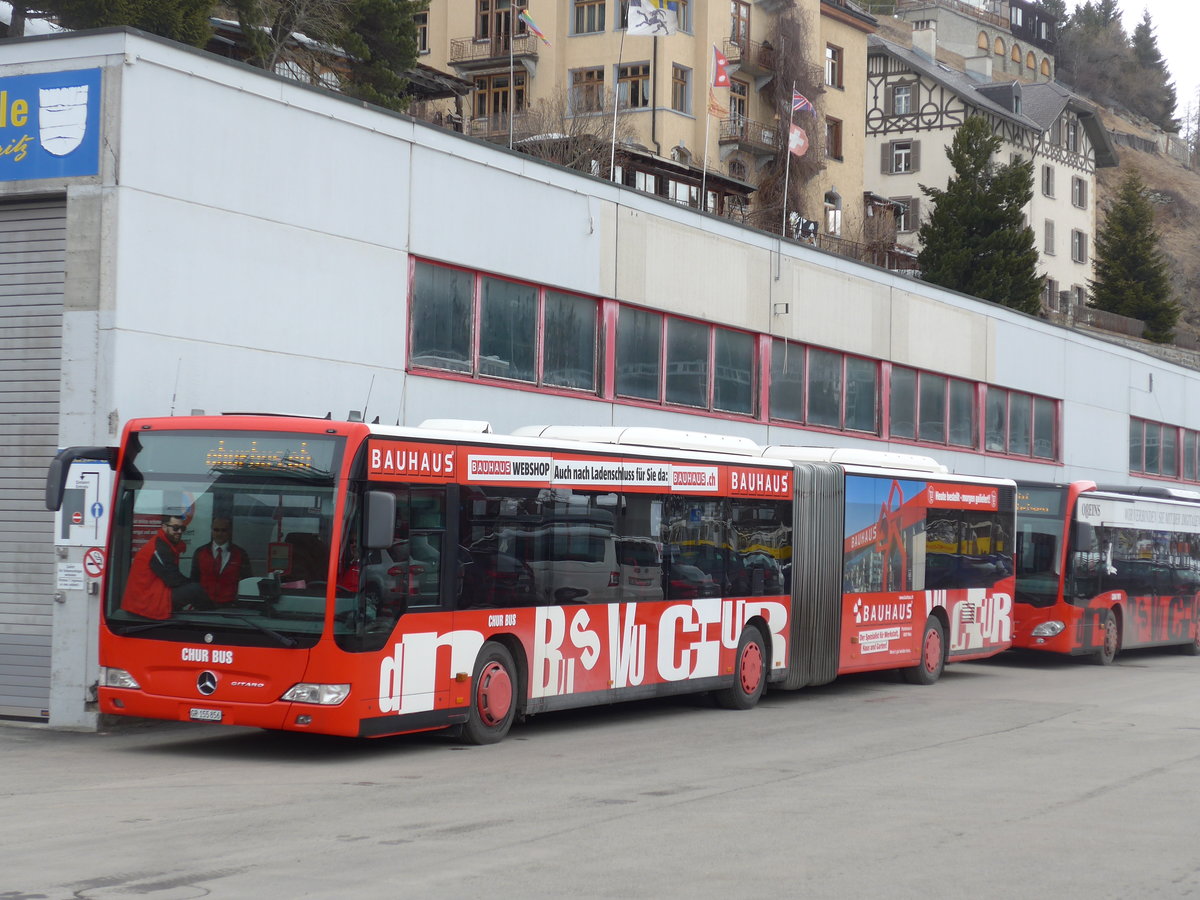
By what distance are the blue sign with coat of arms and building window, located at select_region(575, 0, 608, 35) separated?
4014 cm

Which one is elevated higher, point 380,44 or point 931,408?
point 380,44

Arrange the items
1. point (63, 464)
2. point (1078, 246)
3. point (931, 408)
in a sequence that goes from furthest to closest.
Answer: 1. point (1078, 246)
2. point (931, 408)
3. point (63, 464)

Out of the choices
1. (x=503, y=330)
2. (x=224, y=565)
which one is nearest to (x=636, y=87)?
(x=503, y=330)

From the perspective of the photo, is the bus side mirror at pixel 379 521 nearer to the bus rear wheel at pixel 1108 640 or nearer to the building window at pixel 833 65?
the bus rear wheel at pixel 1108 640

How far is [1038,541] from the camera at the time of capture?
27203 millimetres

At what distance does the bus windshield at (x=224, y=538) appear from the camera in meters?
13.0

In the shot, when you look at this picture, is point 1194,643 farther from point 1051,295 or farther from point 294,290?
point 1051,295

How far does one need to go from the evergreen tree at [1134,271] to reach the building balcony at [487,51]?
1408 inches

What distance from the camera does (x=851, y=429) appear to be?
31.4 m

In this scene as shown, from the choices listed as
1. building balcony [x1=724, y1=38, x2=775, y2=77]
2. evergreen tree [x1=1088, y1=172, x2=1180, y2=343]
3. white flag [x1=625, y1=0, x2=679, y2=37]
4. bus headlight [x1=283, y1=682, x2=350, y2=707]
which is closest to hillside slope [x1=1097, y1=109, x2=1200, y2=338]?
evergreen tree [x1=1088, y1=172, x2=1180, y2=343]

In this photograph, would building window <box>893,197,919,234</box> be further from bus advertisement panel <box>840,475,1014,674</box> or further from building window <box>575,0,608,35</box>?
bus advertisement panel <box>840,475,1014,674</box>

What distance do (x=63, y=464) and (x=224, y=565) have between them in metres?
1.77

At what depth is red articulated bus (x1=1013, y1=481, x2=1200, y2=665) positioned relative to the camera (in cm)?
2702

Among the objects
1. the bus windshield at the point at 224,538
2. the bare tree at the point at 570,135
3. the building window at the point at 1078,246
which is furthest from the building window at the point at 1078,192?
the bus windshield at the point at 224,538
